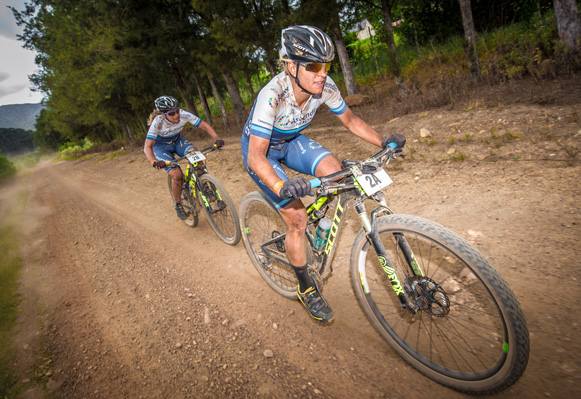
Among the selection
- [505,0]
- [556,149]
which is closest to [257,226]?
[556,149]

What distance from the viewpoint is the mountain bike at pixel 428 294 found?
154 cm

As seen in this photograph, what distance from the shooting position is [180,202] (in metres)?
5.50

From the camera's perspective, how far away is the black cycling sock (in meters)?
2.64

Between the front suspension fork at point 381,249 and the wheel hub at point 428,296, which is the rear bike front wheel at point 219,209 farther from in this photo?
the wheel hub at point 428,296

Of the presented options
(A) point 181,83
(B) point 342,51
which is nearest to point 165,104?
(B) point 342,51

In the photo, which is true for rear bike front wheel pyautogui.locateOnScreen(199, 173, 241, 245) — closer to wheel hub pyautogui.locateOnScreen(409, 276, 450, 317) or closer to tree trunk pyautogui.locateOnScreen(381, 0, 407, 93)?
wheel hub pyautogui.locateOnScreen(409, 276, 450, 317)

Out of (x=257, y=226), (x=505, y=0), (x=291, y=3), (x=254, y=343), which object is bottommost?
(x=254, y=343)

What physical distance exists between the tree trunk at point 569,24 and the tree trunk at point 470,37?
182 cm

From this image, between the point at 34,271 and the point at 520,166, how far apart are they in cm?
870

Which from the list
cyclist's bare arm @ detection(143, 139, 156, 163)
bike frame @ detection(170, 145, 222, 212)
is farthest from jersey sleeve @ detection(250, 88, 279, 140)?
cyclist's bare arm @ detection(143, 139, 156, 163)

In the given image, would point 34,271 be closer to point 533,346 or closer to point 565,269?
point 533,346

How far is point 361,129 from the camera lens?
2.60m

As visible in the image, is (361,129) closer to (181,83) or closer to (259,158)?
(259,158)

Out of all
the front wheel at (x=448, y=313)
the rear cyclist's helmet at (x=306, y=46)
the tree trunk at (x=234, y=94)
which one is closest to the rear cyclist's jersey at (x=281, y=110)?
the rear cyclist's helmet at (x=306, y=46)
